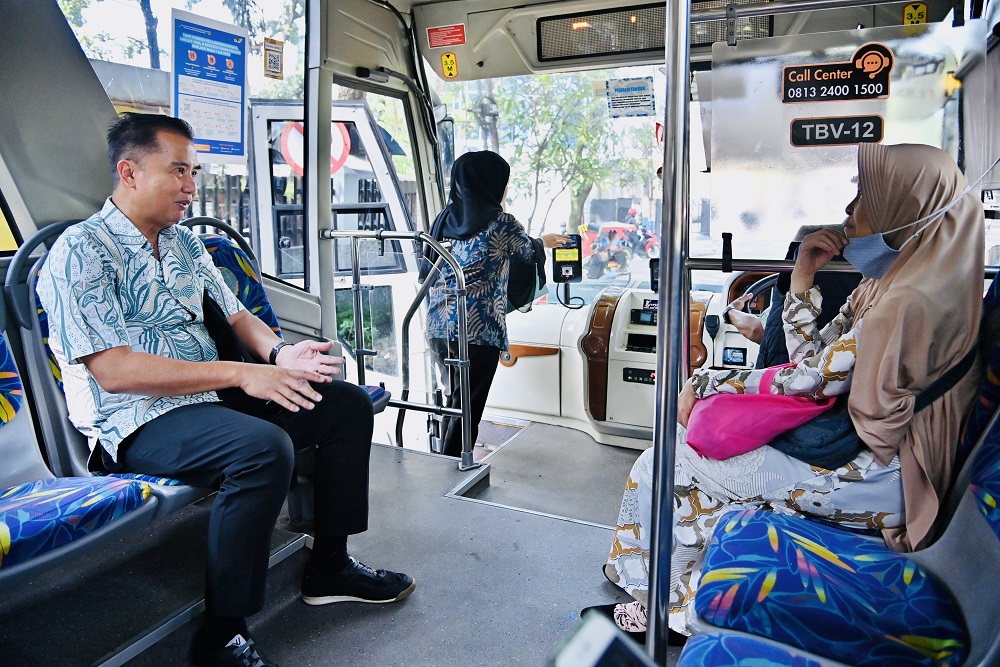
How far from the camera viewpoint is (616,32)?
3646 millimetres

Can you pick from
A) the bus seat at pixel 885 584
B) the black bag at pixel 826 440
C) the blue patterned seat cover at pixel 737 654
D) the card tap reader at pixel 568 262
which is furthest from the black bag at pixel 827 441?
the card tap reader at pixel 568 262

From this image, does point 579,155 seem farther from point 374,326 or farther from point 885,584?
point 885,584

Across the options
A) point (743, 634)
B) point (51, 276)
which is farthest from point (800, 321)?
point (51, 276)

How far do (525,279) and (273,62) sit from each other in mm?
1639

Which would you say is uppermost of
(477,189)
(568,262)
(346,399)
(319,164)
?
(319,164)

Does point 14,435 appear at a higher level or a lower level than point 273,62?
lower

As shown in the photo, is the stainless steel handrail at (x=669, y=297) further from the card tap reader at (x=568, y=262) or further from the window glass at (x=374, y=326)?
the card tap reader at (x=568, y=262)

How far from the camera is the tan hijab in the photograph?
1.39 meters

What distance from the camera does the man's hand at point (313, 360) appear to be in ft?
6.48

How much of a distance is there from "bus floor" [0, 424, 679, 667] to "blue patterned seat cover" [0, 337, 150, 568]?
0.37 metres

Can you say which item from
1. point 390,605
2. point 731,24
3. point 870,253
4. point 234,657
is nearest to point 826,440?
point 870,253

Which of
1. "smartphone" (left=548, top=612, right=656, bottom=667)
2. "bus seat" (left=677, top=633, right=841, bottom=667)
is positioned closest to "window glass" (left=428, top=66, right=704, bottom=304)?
"bus seat" (left=677, top=633, right=841, bottom=667)

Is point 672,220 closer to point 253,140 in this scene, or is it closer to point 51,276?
point 51,276

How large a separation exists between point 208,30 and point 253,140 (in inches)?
20.4
